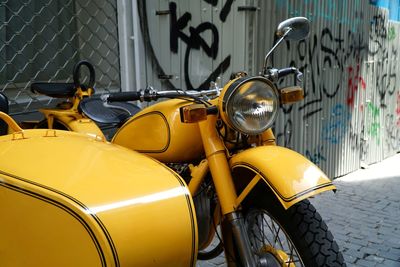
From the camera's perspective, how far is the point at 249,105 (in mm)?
1783

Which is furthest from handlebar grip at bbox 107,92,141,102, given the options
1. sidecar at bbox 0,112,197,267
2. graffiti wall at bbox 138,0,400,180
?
graffiti wall at bbox 138,0,400,180

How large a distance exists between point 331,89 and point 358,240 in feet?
8.04

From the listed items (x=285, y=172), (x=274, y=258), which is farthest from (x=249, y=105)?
(x=274, y=258)

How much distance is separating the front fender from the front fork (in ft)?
0.21

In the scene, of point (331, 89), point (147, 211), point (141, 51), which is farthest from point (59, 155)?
point (331, 89)

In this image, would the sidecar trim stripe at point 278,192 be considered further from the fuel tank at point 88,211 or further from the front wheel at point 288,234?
the fuel tank at point 88,211

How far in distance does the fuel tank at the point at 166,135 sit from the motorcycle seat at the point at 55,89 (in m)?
1.14

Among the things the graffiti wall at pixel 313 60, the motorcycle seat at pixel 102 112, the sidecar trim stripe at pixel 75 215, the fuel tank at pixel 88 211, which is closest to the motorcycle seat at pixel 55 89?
the motorcycle seat at pixel 102 112

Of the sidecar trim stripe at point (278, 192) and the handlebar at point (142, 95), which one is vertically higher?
the handlebar at point (142, 95)

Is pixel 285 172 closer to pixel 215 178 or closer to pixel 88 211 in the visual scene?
pixel 215 178

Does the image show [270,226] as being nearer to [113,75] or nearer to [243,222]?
[243,222]

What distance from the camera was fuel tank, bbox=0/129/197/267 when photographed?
135 centimetres

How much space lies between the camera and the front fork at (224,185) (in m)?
1.72

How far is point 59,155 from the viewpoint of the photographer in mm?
1589
